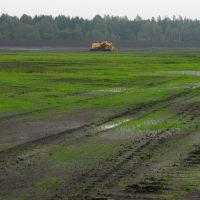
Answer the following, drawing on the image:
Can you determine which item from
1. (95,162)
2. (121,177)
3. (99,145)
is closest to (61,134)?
(99,145)

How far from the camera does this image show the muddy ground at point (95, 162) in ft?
32.0

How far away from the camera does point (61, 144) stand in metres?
14.1

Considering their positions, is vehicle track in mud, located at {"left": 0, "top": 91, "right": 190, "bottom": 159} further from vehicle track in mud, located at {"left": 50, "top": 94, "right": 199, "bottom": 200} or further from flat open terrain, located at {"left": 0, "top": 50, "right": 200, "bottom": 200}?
vehicle track in mud, located at {"left": 50, "top": 94, "right": 199, "bottom": 200}

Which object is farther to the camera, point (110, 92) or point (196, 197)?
point (110, 92)

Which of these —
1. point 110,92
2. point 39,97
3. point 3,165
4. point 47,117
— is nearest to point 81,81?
point 110,92

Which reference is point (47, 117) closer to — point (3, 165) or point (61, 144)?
point (61, 144)

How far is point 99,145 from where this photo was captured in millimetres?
13977

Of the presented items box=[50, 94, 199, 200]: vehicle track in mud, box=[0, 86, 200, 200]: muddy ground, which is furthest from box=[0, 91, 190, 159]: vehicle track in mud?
box=[50, 94, 199, 200]: vehicle track in mud

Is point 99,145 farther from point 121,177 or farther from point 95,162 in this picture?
point 121,177

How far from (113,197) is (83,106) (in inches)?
502

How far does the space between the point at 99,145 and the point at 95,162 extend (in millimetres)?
2024

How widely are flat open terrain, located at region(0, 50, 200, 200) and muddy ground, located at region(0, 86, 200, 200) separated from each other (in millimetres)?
14

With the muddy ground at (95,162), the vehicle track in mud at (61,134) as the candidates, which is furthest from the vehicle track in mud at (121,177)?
the vehicle track in mud at (61,134)

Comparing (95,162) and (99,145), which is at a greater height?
(95,162)
